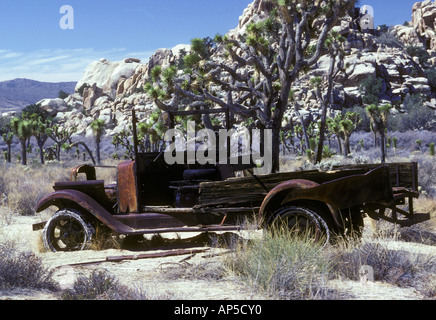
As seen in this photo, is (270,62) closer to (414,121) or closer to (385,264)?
(385,264)

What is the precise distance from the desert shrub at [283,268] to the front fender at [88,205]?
218 cm

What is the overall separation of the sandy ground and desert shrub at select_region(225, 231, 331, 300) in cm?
16

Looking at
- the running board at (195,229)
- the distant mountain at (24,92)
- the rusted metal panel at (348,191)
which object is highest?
the distant mountain at (24,92)

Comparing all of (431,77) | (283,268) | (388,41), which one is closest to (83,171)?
(283,268)

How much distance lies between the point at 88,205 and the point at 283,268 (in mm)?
3489

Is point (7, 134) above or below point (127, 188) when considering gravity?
above

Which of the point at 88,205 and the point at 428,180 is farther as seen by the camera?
the point at 428,180

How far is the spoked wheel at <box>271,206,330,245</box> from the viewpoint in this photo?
5945 millimetres

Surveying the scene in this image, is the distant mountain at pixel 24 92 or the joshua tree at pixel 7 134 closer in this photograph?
the joshua tree at pixel 7 134

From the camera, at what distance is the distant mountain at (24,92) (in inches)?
4451

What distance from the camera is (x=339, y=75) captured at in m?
71.8

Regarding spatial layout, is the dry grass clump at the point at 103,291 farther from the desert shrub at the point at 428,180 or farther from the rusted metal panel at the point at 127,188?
the desert shrub at the point at 428,180

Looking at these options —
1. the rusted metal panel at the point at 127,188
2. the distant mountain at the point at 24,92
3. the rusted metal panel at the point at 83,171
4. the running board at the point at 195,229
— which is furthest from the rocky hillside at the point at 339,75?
the running board at the point at 195,229
